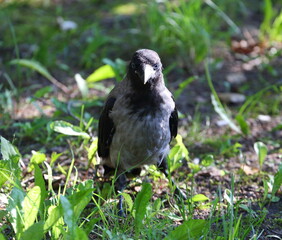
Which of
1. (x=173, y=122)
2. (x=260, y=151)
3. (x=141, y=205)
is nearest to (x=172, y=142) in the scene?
(x=173, y=122)

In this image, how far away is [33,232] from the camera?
2.57m

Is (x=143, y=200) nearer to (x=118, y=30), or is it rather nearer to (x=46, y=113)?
(x=46, y=113)

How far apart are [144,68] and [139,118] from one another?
0.36m

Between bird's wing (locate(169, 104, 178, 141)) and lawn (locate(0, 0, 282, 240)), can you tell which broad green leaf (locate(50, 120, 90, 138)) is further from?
bird's wing (locate(169, 104, 178, 141))

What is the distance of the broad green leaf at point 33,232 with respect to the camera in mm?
2564

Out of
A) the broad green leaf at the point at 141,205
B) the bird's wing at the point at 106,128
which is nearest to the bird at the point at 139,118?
the bird's wing at the point at 106,128

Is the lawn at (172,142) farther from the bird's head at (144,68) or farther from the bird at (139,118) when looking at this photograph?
the bird's head at (144,68)

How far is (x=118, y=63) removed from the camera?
490cm

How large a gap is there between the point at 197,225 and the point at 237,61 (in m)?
3.70

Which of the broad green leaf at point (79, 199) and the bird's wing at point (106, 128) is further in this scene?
the bird's wing at point (106, 128)

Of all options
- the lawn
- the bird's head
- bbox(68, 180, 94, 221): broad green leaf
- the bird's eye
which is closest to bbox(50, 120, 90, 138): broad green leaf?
the lawn

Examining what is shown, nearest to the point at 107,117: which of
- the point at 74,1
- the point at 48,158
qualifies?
the point at 48,158

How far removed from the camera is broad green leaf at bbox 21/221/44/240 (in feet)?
8.41

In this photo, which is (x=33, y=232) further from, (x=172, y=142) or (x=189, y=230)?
(x=172, y=142)
